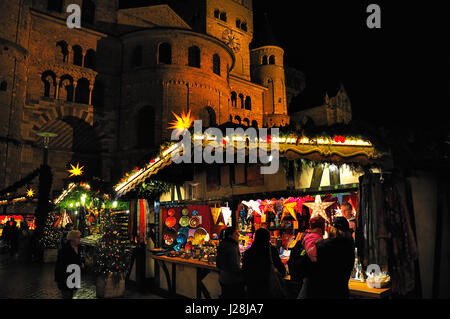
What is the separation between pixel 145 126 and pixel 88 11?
10.7 m

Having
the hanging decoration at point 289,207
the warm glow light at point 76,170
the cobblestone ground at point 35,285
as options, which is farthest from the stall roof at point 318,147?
the warm glow light at point 76,170

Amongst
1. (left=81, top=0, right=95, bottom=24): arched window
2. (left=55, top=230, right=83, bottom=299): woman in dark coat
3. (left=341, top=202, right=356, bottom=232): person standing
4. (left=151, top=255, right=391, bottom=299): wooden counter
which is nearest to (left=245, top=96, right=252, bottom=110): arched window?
(left=81, top=0, right=95, bottom=24): arched window

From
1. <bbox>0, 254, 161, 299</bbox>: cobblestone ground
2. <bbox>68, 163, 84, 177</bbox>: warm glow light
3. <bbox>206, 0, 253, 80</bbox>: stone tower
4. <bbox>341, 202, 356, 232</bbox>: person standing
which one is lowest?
<bbox>0, 254, 161, 299</bbox>: cobblestone ground

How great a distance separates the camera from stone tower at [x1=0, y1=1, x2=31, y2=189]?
19.4 m

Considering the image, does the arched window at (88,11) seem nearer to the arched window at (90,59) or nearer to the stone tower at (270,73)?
the arched window at (90,59)

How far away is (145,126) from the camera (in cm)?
2448

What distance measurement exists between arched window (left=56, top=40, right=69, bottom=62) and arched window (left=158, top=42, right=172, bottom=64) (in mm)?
6655

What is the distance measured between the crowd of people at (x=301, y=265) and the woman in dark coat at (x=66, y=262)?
2.82 metres

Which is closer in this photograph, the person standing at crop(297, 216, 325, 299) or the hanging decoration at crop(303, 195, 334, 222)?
the person standing at crop(297, 216, 325, 299)

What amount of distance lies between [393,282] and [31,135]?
23206 millimetres

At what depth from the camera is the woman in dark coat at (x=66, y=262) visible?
18.9ft

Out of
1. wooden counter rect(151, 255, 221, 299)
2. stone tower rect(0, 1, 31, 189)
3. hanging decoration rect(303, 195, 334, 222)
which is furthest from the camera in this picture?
stone tower rect(0, 1, 31, 189)

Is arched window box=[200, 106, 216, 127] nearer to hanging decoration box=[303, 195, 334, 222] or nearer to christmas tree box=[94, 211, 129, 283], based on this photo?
christmas tree box=[94, 211, 129, 283]

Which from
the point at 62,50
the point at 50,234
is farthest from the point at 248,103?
the point at 50,234
